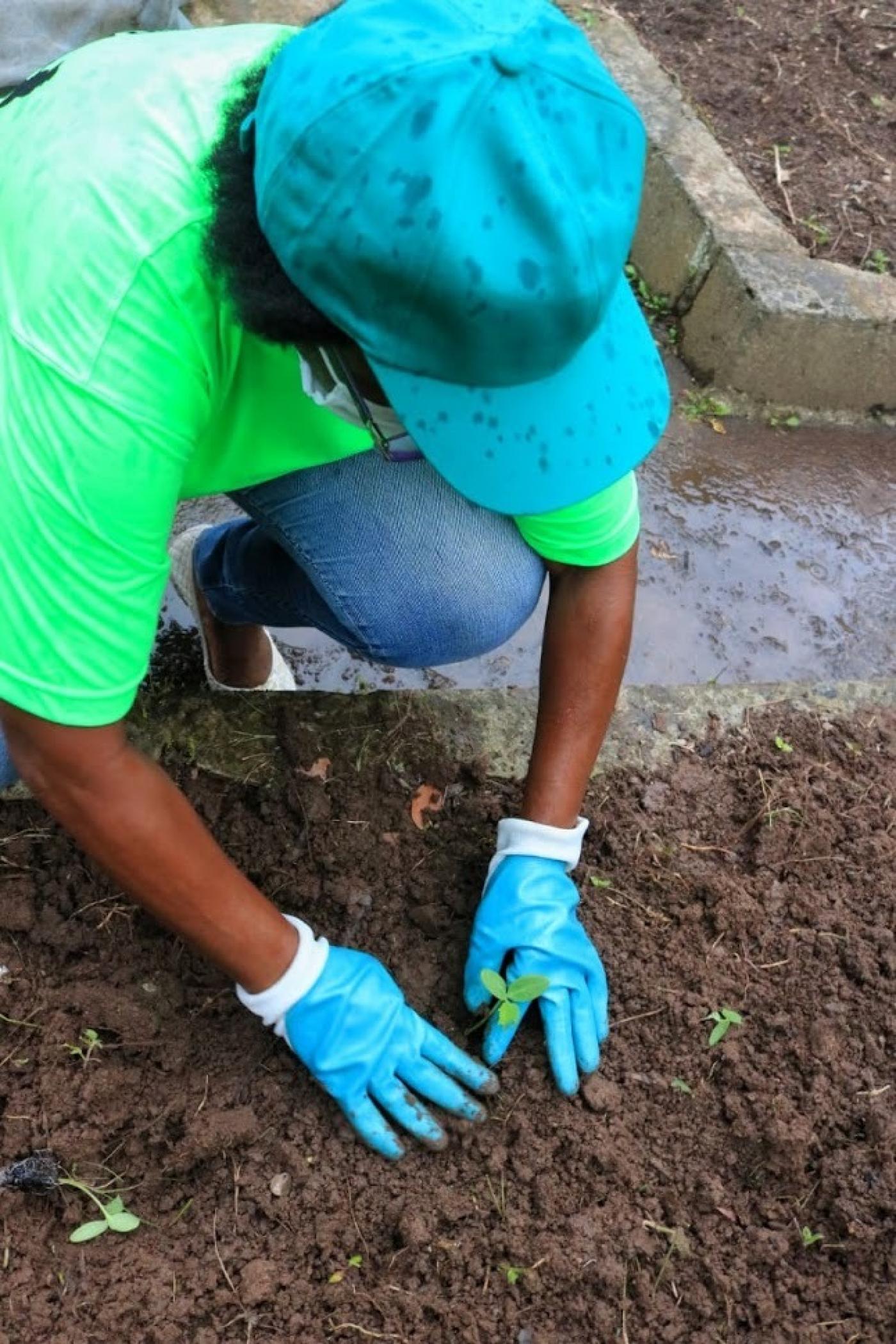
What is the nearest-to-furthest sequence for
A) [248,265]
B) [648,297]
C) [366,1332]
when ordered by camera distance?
[248,265] → [366,1332] → [648,297]

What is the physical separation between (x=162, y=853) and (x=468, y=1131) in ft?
2.14

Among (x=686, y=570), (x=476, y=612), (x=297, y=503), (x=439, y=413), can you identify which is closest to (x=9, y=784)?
(x=297, y=503)

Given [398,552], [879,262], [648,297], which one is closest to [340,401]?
[398,552]

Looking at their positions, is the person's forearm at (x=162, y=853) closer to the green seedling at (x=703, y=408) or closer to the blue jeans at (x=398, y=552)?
the blue jeans at (x=398, y=552)

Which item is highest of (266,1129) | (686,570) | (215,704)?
(215,704)

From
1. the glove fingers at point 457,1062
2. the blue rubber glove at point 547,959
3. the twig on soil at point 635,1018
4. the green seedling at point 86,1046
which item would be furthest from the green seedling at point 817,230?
the green seedling at point 86,1046

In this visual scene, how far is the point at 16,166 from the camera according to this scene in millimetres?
1283

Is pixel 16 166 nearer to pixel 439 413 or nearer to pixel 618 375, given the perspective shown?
pixel 439 413

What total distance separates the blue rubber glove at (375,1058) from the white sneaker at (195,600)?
2.89 ft

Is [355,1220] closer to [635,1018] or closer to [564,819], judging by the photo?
[635,1018]

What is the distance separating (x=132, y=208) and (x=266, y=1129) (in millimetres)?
1261

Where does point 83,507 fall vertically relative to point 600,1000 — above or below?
above

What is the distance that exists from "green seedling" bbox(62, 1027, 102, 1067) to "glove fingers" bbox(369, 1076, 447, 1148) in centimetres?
42

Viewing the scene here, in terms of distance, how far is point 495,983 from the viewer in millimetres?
1610
